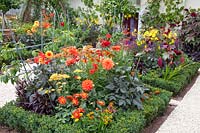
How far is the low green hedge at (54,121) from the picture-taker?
2658 mm

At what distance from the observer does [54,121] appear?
2.73m

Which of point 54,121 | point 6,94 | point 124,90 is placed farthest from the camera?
point 6,94

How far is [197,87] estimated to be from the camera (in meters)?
4.70

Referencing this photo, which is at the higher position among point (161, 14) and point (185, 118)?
point (161, 14)

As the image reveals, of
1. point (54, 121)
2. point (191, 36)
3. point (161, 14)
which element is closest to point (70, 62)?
point (54, 121)

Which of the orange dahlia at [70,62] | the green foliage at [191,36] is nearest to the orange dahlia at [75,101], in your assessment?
the orange dahlia at [70,62]

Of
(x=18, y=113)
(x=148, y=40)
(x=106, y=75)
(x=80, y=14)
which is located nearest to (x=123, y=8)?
(x=80, y=14)

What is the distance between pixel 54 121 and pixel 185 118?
1675 millimetres

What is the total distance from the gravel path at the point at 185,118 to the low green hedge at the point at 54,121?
0.24m

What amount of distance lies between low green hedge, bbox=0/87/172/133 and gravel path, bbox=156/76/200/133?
9.4 inches

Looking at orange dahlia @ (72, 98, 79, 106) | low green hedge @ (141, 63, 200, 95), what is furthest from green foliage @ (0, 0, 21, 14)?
orange dahlia @ (72, 98, 79, 106)

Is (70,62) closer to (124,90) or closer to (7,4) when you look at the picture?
(124,90)

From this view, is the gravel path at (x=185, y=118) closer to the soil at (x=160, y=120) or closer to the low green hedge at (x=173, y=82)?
the soil at (x=160, y=120)

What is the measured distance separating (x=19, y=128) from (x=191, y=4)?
22.4ft
